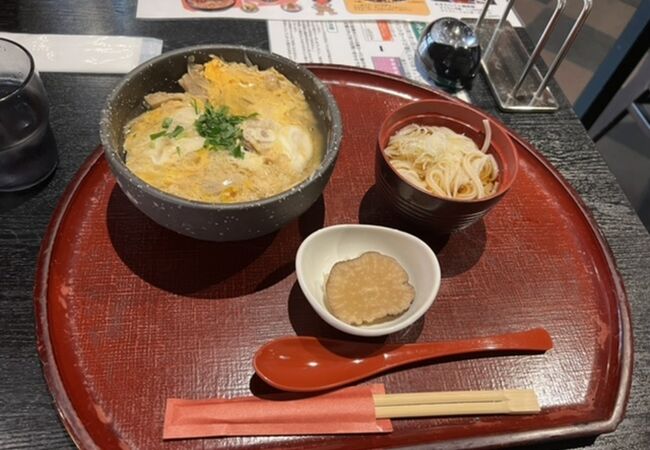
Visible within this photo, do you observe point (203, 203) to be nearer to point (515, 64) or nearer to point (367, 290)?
point (367, 290)

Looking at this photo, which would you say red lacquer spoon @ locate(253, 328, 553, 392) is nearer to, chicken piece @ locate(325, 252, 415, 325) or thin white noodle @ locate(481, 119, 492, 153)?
chicken piece @ locate(325, 252, 415, 325)

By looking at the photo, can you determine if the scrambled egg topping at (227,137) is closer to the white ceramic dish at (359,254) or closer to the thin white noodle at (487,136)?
the white ceramic dish at (359,254)

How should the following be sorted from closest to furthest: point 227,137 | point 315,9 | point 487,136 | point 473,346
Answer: point 473,346 < point 227,137 < point 487,136 < point 315,9

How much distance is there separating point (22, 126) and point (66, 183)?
161 millimetres

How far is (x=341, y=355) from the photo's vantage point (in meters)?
0.98

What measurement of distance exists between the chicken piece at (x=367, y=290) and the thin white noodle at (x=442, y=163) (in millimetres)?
208

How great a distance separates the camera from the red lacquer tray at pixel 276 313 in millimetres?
913

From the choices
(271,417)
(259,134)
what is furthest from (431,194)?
(271,417)

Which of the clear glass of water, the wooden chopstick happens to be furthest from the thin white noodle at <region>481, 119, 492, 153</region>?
the clear glass of water

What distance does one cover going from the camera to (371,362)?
977 millimetres

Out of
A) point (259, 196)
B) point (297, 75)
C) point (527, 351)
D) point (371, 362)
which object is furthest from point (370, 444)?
point (297, 75)

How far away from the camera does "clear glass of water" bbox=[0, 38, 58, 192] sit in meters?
1.16

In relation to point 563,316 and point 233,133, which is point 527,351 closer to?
point 563,316

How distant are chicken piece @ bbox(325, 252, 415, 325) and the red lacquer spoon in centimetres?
6
